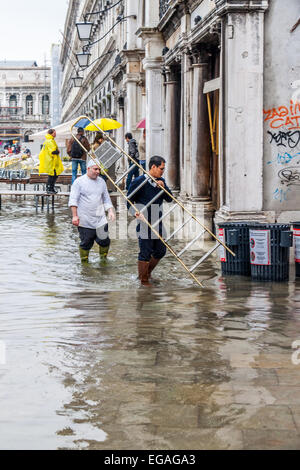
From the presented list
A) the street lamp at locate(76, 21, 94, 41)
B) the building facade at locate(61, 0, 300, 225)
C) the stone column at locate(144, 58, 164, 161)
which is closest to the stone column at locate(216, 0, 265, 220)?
the building facade at locate(61, 0, 300, 225)

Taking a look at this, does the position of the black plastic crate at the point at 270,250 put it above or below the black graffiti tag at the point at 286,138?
below

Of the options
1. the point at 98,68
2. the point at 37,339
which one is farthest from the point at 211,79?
the point at 98,68

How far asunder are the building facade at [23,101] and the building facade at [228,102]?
420 feet

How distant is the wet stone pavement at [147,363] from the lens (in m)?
4.61

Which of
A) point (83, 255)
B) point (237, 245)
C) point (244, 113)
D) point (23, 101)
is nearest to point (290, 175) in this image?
point (244, 113)

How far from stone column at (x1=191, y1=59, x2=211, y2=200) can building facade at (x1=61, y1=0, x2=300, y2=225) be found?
19mm

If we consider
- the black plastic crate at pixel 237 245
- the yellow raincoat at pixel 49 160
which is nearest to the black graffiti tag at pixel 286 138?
the black plastic crate at pixel 237 245

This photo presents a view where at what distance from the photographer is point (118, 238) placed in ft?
50.5

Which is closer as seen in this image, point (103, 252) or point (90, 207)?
point (90, 207)

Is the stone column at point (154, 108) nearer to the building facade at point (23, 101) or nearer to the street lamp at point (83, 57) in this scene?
the street lamp at point (83, 57)

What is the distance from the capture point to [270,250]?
10.1 meters

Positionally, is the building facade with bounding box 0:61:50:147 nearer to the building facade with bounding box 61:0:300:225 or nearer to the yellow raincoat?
the yellow raincoat

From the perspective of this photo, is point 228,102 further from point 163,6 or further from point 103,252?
point 163,6

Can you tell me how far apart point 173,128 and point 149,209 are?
10485mm
